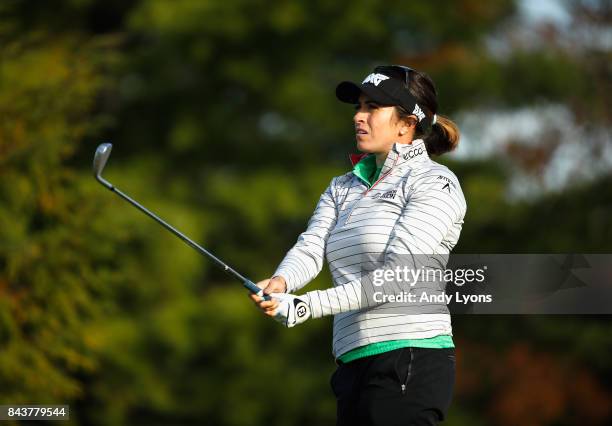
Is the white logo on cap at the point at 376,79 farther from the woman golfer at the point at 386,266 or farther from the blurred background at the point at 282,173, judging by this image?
the blurred background at the point at 282,173

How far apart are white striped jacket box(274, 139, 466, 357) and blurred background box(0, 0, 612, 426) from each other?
817 centimetres

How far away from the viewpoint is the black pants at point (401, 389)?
3.43 metres

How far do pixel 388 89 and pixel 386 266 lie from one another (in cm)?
72

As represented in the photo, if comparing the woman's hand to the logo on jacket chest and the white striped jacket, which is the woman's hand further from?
the logo on jacket chest

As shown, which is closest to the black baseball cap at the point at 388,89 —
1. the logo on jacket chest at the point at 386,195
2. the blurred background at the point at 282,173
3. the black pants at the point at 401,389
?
the logo on jacket chest at the point at 386,195

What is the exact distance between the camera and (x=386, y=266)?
3.44 meters

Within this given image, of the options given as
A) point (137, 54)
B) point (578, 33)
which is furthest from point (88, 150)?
point (578, 33)

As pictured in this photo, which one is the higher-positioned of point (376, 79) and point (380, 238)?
point (376, 79)

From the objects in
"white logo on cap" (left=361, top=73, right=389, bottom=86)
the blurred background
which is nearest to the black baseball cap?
"white logo on cap" (left=361, top=73, right=389, bottom=86)

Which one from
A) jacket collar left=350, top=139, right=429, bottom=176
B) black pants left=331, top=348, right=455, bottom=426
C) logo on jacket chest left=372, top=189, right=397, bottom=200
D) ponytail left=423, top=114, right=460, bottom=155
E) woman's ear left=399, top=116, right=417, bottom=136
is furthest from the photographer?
ponytail left=423, top=114, right=460, bottom=155

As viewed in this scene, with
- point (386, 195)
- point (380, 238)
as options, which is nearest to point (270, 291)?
point (380, 238)

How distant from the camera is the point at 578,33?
683 inches

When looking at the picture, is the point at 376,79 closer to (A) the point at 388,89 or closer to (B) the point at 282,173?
(A) the point at 388,89

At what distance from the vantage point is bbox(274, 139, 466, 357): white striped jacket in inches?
136
